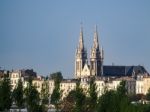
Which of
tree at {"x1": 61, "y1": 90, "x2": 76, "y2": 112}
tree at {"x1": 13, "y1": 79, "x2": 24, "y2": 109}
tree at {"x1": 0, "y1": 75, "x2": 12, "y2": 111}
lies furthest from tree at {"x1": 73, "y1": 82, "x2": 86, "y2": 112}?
tree at {"x1": 61, "y1": 90, "x2": 76, "y2": 112}

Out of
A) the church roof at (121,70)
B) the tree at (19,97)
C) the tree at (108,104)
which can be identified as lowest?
the tree at (108,104)

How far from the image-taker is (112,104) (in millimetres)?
84312

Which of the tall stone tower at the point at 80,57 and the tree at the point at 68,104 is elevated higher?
the tall stone tower at the point at 80,57

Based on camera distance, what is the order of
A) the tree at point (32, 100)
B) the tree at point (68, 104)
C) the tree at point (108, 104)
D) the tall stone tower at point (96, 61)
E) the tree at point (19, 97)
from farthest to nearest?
1. the tall stone tower at point (96, 61)
2. the tree at point (68, 104)
3. the tree at point (19, 97)
4. the tree at point (32, 100)
5. the tree at point (108, 104)

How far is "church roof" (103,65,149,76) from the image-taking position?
175250 mm

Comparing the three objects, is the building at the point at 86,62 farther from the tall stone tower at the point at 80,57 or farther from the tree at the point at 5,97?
the tree at the point at 5,97

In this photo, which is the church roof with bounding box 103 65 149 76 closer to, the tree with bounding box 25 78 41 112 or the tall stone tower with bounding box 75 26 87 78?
the tall stone tower with bounding box 75 26 87 78

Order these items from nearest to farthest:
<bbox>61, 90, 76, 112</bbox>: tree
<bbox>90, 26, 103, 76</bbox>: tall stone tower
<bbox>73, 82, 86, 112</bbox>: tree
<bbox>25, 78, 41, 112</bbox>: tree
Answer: <bbox>25, 78, 41, 112</bbox>: tree, <bbox>73, 82, 86, 112</bbox>: tree, <bbox>61, 90, 76, 112</bbox>: tree, <bbox>90, 26, 103, 76</bbox>: tall stone tower

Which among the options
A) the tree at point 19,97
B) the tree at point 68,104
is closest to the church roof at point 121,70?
the tree at point 68,104

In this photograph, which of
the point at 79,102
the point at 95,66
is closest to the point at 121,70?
the point at 95,66

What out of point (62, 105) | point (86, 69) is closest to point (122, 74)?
point (86, 69)

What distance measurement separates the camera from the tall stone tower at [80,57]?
6796 inches

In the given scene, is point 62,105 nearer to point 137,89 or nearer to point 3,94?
point 3,94

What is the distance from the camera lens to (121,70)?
17600 cm
